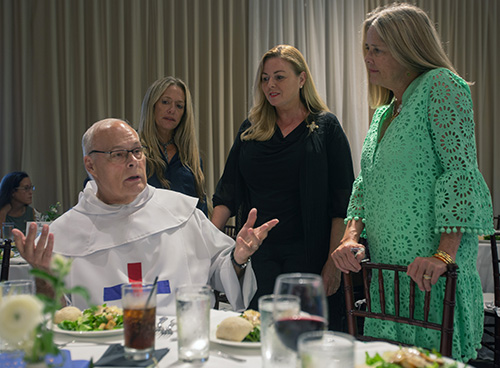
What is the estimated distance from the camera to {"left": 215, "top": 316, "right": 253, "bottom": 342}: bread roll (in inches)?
52.6

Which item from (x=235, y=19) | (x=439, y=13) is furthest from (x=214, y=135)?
(x=439, y=13)

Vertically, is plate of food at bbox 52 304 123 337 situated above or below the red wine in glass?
below

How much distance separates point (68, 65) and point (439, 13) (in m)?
4.93

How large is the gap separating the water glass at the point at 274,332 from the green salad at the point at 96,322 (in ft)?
1.79

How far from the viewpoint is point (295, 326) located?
3.30 feet

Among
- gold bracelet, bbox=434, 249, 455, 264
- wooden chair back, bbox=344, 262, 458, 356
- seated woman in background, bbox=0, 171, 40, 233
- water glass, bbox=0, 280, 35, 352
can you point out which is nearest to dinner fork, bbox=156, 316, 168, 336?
water glass, bbox=0, 280, 35, 352

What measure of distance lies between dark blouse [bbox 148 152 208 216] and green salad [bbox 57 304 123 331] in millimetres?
1816

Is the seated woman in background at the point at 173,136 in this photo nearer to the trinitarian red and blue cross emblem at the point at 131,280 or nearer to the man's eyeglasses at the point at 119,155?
the man's eyeglasses at the point at 119,155

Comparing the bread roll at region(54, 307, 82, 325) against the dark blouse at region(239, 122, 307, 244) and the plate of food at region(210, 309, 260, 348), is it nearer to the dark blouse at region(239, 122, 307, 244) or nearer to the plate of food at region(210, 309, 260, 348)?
the plate of food at region(210, 309, 260, 348)

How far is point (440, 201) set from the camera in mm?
1840

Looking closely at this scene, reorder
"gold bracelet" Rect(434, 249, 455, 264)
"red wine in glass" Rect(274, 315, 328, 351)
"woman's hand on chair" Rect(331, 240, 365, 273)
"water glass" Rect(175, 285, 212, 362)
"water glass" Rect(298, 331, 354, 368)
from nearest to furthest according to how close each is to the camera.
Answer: "water glass" Rect(298, 331, 354, 368) < "red wine in glass" Rect(274, 315, 328, 351) < "water glass" Rect(175, 285, 212, 362) < "gold bracelet" Rect(434, 249, 455, 264) < "woman's hand on chair" Rect(331, 240, 365, 273)

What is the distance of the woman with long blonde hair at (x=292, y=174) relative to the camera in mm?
2734

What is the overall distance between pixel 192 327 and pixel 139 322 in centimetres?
12

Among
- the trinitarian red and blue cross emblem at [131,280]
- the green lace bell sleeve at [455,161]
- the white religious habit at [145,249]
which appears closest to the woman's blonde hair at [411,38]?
the green lace bell sleeve at [455,161]
